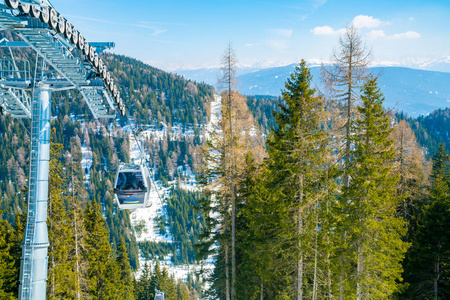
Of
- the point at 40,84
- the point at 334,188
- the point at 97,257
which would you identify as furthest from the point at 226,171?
the point at 97,257

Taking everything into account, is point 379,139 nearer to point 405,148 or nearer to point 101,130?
point 405,148

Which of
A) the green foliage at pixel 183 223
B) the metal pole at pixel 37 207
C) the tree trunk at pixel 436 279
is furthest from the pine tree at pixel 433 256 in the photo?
the green foliage at pixel 183 223

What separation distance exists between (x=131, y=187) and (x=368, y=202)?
9.92 meters

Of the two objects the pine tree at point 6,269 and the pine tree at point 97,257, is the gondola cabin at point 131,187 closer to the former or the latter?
the pine tree at point 6,269

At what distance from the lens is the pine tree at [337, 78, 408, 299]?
44.5 ft

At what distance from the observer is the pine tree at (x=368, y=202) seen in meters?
13.6

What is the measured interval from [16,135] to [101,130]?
42.5 metres

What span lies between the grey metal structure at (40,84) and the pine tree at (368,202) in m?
10.2

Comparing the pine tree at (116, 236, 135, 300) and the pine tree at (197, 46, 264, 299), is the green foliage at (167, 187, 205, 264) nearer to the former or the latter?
the pine tree at (116, 236, 135, 300)

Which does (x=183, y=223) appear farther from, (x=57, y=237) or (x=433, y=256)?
(x=433, y=256)

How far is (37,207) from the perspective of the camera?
31.8ft

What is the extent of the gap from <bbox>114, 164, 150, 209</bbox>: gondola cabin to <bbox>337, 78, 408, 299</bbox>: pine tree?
835cm

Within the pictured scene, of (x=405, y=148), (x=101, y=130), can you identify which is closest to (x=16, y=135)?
(x=101, y=130)

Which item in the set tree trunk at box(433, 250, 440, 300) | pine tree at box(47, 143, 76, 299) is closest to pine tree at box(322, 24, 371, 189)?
tree trunk at box(433, 250, 440, 300)
